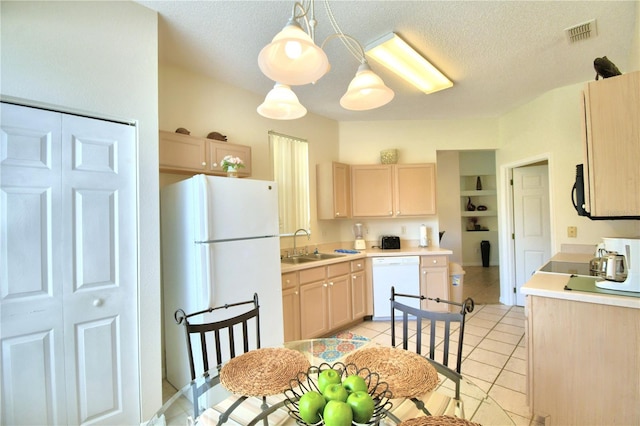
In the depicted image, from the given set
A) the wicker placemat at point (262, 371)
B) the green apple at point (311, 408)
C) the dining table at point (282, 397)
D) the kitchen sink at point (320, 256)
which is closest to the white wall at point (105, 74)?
the dining table at point (282, 397)

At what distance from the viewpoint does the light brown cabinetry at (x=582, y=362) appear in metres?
1.47

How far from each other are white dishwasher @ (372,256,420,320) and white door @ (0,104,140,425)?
2.62 meters

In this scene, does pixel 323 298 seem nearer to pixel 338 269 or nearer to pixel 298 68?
pixel 338 269

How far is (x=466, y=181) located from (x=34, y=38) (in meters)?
8.13

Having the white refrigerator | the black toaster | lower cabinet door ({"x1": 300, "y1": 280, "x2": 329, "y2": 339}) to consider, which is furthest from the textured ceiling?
lower cabinet door ({"x1": 300, "y1": 280, "x2": 329, "y2": 339})

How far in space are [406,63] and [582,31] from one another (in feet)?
4.29

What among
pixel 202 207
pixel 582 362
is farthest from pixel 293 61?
pixel 582 362

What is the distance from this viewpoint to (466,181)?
294 inches

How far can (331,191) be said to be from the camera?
12.2 ft

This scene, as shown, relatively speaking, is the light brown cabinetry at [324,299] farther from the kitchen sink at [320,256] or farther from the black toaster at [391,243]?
the black toaster at [391,243]

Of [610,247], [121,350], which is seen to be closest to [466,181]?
[610,247]

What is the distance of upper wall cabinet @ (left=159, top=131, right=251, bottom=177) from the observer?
226cm

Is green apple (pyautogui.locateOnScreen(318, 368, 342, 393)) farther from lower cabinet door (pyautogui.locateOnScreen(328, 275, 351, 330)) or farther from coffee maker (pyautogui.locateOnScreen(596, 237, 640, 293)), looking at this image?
lower cabinet door (pyautogui.locateOnScreen(328, 275, 351, 330))

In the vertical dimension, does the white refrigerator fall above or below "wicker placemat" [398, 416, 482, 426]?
above
